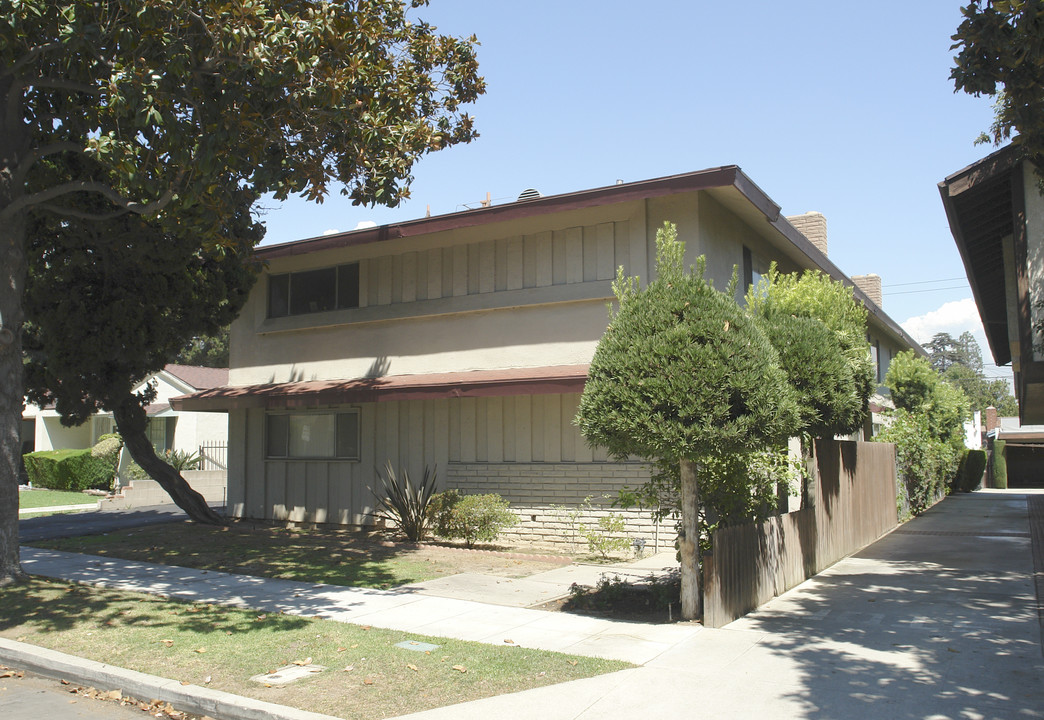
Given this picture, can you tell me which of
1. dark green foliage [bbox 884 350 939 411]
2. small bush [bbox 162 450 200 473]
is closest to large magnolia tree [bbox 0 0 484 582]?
small bush [bbox 162 450 200 473]

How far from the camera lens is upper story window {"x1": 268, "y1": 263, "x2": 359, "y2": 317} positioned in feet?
54.4

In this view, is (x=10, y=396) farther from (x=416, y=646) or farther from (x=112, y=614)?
(x=416, y=646)

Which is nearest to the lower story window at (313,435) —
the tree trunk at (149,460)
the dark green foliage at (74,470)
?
the tree trunk at (149,460)

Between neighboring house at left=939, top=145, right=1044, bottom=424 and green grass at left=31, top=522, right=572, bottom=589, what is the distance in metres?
7.44

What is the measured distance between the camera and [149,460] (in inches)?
634

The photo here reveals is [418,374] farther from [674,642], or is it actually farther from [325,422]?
[674,642]

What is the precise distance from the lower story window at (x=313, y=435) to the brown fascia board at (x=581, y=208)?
10.6 feet

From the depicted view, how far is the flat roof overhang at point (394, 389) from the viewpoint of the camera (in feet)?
42.2

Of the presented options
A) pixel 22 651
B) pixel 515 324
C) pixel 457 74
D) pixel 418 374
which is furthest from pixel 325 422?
pixel 22 651

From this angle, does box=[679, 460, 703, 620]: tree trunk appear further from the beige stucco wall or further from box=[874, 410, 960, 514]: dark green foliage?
box=[874, 410, 960, 514]: dark green foliage

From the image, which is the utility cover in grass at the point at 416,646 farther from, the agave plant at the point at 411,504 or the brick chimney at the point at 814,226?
the brick chimney at the point at 814,226

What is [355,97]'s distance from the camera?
10094mm

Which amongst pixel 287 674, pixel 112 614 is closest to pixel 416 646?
pixel 287 674

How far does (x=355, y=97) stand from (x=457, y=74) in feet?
8.44
